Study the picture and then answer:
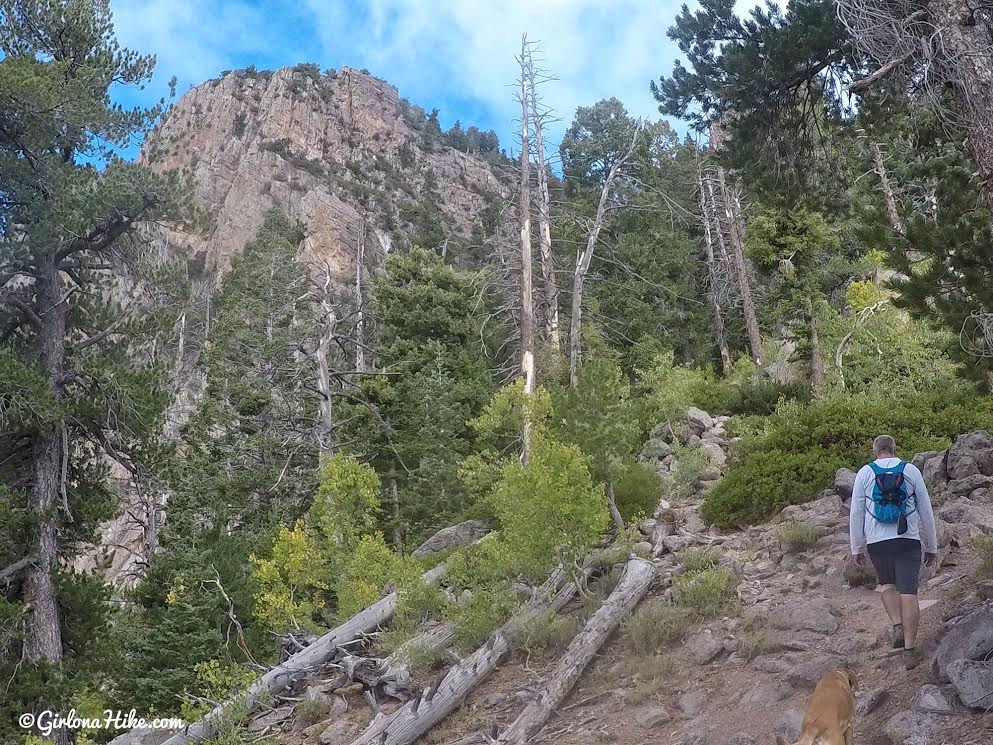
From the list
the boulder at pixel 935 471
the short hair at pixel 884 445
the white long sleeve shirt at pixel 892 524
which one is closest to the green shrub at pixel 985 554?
the white long sleeve shirt at pixel 892 524

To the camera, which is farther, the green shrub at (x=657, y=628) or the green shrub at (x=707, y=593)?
the green shrub at (x=707, y=593)

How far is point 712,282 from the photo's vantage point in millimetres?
28781

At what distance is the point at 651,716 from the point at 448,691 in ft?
7.34

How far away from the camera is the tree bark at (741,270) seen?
23562mm

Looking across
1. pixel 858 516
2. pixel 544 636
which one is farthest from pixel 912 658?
pixel 544 636

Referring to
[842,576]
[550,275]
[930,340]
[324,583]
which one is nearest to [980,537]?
[842,576]

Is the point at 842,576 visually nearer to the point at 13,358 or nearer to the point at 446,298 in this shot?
the point at 13,358

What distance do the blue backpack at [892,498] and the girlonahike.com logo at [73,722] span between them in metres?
8.88

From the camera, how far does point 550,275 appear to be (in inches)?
798

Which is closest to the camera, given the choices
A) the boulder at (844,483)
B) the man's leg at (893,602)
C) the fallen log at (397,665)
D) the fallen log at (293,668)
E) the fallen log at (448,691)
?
the man's leg at (893,602)

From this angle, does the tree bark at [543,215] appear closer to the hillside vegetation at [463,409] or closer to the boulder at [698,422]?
the hillside vegetation at [463,409]

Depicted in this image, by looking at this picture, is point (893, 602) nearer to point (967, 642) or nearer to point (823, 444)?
point (967, 642)

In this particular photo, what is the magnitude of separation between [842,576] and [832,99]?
506cm

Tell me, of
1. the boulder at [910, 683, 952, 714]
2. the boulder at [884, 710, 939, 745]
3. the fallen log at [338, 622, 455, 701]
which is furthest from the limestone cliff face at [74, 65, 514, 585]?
the boulder at [884, 710, 939, 745]
